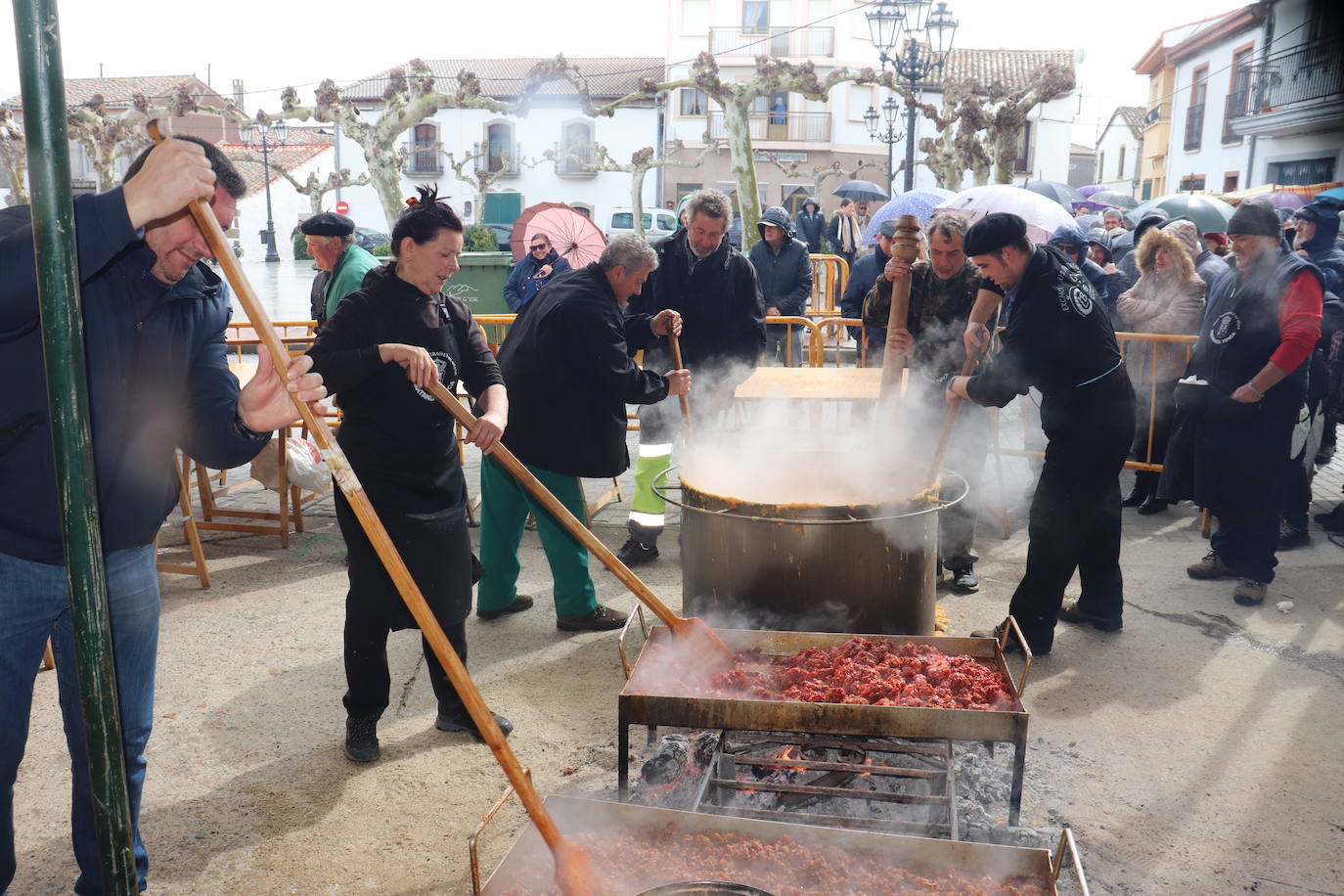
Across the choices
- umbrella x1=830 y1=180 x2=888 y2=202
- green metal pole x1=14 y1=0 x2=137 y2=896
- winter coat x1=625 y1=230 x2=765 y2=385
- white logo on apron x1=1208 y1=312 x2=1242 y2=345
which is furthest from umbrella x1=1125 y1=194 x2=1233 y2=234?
green metal pole x1=14 y1=0 x2=137 y2=896

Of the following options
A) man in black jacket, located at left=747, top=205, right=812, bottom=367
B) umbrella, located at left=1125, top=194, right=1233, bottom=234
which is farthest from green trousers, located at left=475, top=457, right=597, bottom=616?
umbrella, located at left=1125, top=194, right=1233, bottom=234

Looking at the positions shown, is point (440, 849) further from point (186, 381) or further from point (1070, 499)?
point (1070, 499)

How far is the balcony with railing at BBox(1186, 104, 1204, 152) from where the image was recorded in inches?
1234

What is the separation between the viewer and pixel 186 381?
2795mm

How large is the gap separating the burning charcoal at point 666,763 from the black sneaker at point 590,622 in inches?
55.2

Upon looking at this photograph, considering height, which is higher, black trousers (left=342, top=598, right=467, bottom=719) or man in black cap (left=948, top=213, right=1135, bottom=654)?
man in black cap (left=948, top=213, right=1135, bottom=654)

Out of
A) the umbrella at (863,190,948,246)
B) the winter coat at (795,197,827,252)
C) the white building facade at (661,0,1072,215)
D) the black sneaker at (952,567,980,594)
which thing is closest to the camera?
the black sneaker at (952,567,980,594)

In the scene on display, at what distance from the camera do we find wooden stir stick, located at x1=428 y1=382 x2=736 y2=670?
139 inches

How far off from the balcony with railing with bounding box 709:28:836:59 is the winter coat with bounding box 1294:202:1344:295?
140 ft

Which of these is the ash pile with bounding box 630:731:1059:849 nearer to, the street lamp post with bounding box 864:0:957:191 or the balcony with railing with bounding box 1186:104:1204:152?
the street lamp post with bounding box 864:0:957:191

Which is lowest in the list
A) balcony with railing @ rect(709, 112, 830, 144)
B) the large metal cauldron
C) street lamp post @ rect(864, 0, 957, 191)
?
the large metal cauldron

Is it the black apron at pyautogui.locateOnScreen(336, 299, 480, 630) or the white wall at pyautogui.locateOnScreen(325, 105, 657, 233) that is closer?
Result: the black apron at pyautogui.locateOnScreen(336, 299, 480, 630)

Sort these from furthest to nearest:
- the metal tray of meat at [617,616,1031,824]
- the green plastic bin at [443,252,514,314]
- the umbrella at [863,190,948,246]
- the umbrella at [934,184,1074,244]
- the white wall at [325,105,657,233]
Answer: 1. the white wall at [325,105,657,233]
2. the green plastic bin at [443,252,514,314]
3. the umbrella at [863,190,948,246]
4. the umbrella at [934,184,1074,244]
5. the metal tray of meat at [617,616,1031,824]

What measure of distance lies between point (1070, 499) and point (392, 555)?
3.74 meters
